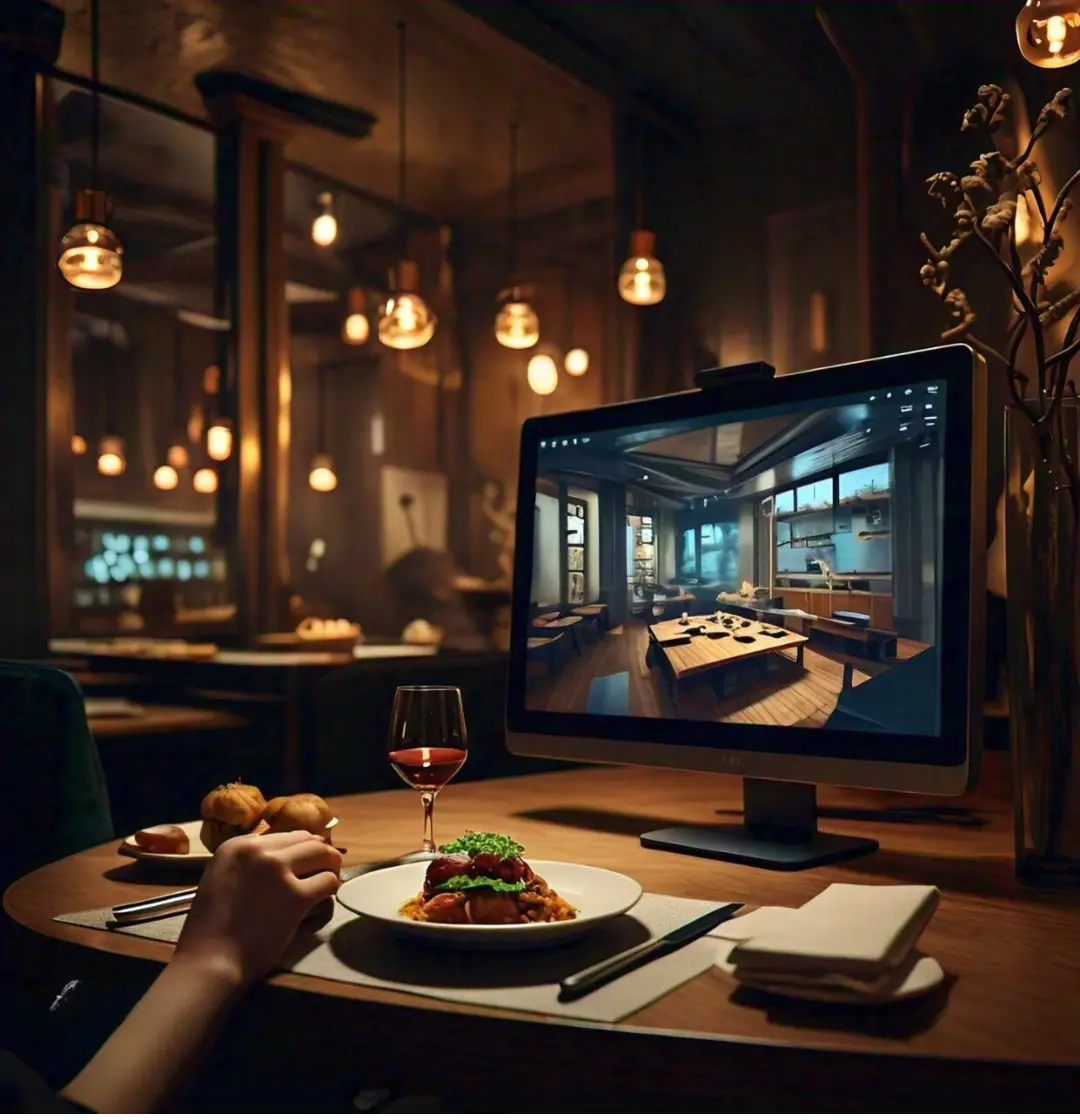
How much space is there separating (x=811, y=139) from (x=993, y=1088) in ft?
14.4

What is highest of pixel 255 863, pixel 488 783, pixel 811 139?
pixel 811 139

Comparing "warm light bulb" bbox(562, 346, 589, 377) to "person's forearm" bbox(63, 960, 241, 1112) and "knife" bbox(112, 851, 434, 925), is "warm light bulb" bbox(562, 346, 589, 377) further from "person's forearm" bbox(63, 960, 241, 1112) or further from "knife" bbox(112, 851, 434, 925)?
"person's forearm" bbox(63, 960, 241, 1112)

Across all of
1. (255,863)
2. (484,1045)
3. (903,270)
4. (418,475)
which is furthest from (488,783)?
(418,475)

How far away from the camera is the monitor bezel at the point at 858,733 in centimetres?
108

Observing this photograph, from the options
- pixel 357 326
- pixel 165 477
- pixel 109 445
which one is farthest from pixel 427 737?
pixel 165 477

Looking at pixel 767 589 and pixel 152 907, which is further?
pixel 767 589

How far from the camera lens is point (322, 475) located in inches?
266

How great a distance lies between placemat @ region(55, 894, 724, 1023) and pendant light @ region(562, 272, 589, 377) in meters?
5.04

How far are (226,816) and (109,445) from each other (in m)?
5.16

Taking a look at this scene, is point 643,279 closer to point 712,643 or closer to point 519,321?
point 519,321

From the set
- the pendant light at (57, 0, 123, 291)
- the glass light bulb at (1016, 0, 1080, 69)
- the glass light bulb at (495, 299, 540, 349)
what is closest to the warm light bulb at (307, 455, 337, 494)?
the glass light bulb at (495, 299, 540, 349)

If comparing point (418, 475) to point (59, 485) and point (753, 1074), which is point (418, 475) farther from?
point (753, 1074)

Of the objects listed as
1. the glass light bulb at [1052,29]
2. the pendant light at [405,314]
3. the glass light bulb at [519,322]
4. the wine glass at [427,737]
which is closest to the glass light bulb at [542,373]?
the glass light bulb at [519,322]

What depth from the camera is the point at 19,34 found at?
14.1ft
